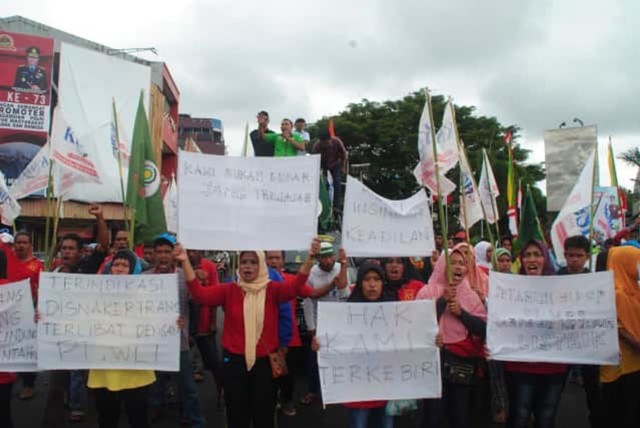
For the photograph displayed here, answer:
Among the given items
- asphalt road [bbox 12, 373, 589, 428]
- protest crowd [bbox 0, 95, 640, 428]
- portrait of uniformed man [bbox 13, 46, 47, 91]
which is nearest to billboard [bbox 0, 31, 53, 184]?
portrait of uniformed man [bbox 13, 46, 47, 91]

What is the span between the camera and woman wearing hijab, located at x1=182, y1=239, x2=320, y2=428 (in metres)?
4.11

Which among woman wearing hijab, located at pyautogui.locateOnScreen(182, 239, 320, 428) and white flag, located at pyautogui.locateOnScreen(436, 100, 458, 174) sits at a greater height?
white flag, located at pyautogui.locateOnScreen(436, 100, 458, 174)

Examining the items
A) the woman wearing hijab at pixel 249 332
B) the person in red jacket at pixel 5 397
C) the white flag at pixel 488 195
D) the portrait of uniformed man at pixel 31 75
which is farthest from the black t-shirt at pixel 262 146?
the portrait of uniformed man at pixel 31 75

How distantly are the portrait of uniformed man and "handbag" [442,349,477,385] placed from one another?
22239mm

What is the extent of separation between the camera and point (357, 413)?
4.20m

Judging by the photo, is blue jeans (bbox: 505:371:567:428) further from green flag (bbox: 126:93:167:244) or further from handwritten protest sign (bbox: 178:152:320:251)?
green flag (bbox: 126:93:167:244)

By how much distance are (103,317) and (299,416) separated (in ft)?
8.39

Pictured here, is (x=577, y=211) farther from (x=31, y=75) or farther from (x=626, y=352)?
(x=31, y=75)

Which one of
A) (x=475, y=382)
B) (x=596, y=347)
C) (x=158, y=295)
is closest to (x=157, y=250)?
(x=158, y=295)

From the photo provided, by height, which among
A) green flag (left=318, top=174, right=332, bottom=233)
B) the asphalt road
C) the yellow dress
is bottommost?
the asphalt road

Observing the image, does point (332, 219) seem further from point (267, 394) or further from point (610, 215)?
point (267, 394)

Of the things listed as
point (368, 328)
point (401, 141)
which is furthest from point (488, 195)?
point (401, 141)

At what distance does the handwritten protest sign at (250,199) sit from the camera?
427 cm

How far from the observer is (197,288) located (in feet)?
13.7
